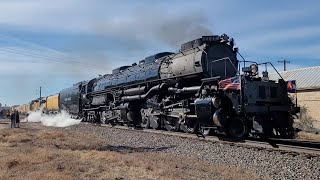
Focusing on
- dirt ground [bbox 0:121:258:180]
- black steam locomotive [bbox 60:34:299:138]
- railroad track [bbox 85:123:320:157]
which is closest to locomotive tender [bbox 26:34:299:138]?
black steam locomotive [bbox 60:34:299:138]

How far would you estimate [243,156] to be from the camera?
11.2 metres

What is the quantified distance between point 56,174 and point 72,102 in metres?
32.2

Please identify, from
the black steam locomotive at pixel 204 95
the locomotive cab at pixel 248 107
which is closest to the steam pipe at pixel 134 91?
the black steam locomotive at pixel 204 95

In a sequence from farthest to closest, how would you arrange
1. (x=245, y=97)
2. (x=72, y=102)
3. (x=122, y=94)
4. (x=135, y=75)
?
1. (x=72, y=102)
2. (x=122, y=94)
3. (x=135, y=75)
4. (x=245, y=97)

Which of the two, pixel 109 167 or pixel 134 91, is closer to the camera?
pixel 109 167

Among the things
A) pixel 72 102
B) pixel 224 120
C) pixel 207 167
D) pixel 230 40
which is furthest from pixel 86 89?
Result: pixel 207 167

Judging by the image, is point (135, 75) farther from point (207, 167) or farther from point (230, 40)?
point (207, 167)

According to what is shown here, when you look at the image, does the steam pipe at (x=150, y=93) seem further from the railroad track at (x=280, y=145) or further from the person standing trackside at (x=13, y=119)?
the person standing trackside at (x=13, y=119)

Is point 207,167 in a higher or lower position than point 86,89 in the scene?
lower

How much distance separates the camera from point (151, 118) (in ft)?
69.9

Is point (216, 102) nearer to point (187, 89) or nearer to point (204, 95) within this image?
point (204, 95)

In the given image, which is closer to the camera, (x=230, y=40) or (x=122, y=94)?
(x=230, y=40)

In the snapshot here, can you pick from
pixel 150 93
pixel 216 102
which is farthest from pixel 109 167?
pixel 150 93

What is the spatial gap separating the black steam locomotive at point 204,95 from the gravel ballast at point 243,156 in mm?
1544
